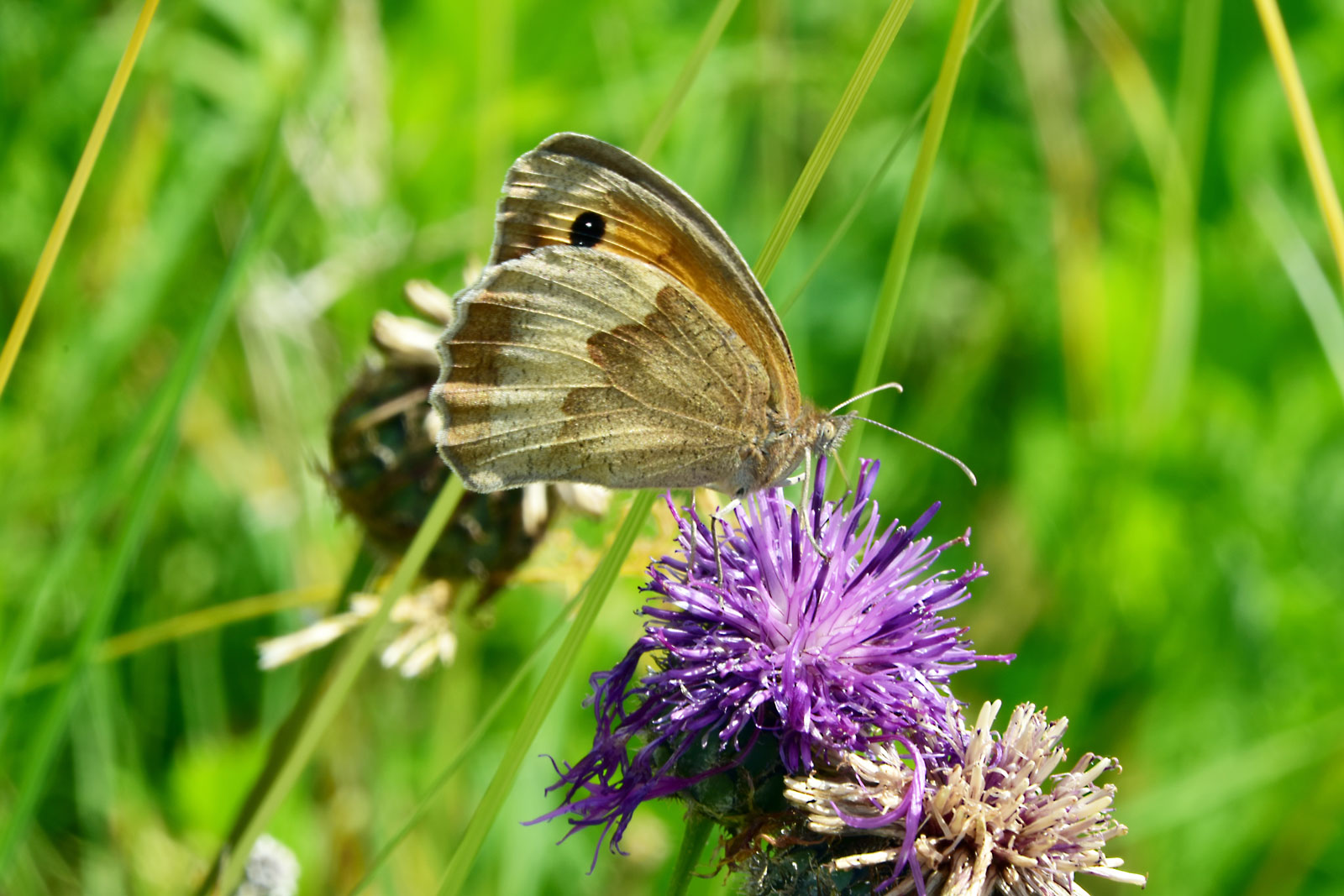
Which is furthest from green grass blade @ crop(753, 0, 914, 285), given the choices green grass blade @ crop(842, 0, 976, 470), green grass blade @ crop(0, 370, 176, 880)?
green grass blade @ crop(0, 370, 176, 880)

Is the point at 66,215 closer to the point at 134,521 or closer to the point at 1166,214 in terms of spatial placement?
the point at 134,521

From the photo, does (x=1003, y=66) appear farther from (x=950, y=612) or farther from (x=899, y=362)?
(x=950, y=612)

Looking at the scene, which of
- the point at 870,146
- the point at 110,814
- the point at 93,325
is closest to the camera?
the point at 110,814

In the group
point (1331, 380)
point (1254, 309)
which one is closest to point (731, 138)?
point (1254, 309)

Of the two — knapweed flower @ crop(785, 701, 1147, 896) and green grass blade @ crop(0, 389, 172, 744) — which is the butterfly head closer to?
knapweed flower @ crop(785, 701, 1147, 896)

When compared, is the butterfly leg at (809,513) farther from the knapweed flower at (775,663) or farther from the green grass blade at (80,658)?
the green grass blade at (80,658)

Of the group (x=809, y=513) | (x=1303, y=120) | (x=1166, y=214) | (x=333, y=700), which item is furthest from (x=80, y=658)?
(x=1166, y=214)

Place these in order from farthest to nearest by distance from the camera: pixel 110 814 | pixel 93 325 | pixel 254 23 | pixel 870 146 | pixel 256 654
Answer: pixel 870 146 → pixel 254 23 → pixel 256 654 → pixel 93 325 → pixel 110 814
